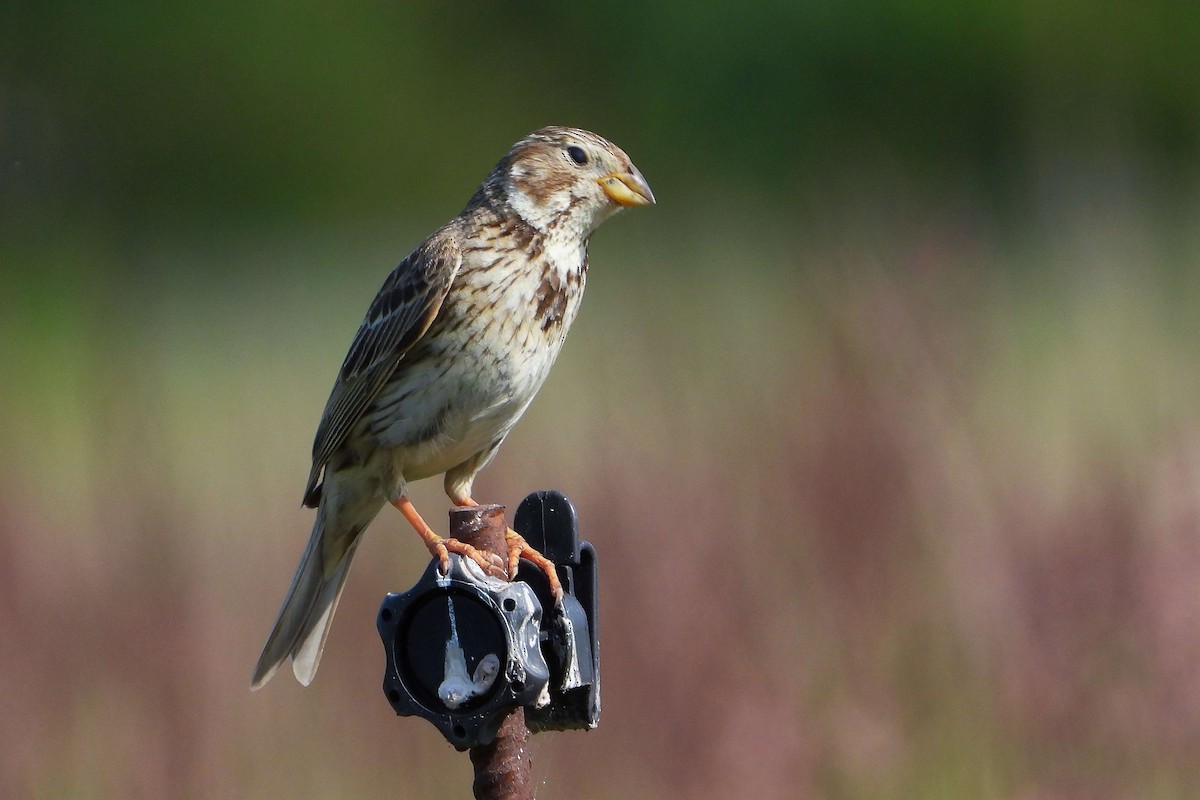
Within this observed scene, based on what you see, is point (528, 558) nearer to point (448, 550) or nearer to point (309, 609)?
point (448, 550)

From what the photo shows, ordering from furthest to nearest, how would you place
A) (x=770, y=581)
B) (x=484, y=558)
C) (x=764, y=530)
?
(x=764, y=530), (x=770, y=581), (x=484, y=558)

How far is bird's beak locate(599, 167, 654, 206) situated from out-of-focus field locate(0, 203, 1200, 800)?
90 cm

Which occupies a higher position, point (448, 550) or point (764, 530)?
point (448, 550)

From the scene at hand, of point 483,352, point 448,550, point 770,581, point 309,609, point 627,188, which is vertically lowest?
point 770,581

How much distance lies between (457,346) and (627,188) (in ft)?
1.32

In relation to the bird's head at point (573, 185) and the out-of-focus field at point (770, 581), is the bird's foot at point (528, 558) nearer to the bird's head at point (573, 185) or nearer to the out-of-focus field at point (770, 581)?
the bird's head at point (573, 185)

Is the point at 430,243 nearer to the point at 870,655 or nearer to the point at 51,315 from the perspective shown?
the point at 870,655

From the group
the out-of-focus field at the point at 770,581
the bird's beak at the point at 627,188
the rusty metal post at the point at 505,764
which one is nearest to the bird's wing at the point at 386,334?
the bird's beak at the point at 627,188

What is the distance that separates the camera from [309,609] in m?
2.83

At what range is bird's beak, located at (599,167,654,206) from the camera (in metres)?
2.74

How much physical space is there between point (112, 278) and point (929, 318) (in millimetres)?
6679

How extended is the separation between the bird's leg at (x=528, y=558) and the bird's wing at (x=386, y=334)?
0.62 m

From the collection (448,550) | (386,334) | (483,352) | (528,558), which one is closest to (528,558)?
(528,558)

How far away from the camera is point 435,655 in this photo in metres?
1.92
